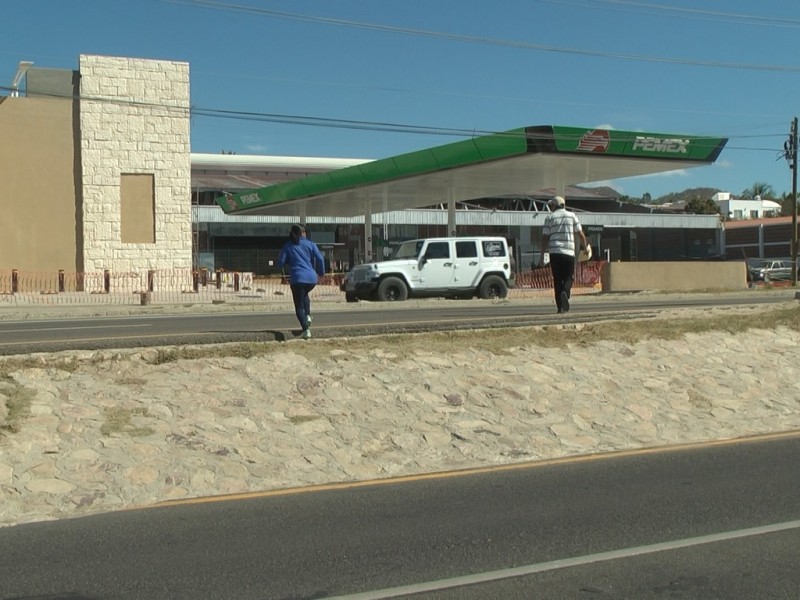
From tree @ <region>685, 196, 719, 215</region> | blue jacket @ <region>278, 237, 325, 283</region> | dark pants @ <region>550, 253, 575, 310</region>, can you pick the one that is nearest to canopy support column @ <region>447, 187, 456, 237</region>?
dark pants @ <region>550, 253, 575, 310</region>

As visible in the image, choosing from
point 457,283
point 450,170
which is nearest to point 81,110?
point 450,170

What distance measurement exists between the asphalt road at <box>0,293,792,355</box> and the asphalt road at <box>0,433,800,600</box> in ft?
13.1

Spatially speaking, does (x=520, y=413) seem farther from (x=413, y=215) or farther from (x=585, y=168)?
(x=413, y=215)

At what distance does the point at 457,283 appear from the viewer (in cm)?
2597

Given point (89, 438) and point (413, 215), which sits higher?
point (413, 215)

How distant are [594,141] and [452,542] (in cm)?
2607

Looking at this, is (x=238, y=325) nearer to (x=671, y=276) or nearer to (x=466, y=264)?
(x=466, y=264)

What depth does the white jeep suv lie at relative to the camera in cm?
2520

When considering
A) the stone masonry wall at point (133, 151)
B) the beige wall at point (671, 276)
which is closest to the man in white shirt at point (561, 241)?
the beige wall at point (671, 276)

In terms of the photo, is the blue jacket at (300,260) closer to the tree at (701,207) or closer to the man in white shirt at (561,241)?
the man in white shirt at (561,241)

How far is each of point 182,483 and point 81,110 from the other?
33.3 meters

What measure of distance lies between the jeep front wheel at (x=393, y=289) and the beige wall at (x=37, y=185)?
58.9ft

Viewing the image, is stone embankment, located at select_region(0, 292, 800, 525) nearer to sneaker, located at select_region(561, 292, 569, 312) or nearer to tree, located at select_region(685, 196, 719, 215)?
sneaker, located at select_region(561, 292, 569, 312)

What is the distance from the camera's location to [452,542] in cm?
595
